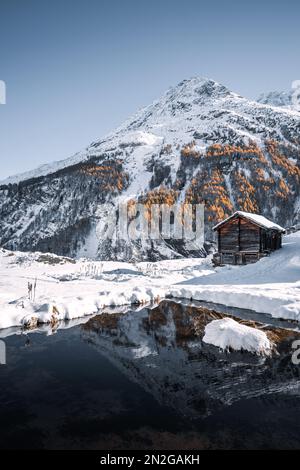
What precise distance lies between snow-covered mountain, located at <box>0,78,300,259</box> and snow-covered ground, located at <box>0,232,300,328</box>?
934 inches

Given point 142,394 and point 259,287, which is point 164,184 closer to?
point 259,287

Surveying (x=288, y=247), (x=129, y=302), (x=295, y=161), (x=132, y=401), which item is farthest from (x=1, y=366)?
(x=295, y=161)

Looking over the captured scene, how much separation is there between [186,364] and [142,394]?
2604 mm

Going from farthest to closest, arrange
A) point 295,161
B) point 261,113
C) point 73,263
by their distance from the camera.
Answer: point 261,113
point 295,161
point 73,263

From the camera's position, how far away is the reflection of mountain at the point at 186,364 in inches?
397

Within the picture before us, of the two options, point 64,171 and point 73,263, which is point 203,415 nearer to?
point 73,263

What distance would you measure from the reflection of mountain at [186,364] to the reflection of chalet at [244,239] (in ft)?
77.1

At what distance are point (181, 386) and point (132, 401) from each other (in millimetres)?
1709

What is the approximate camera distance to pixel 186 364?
1233cm

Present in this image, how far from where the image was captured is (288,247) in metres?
42.8

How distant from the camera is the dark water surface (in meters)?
7.92
